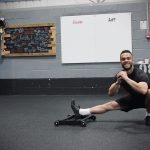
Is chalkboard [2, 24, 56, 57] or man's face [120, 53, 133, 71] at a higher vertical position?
chalkboard [2, 24, 56, 57]

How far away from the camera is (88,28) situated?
6660 mm

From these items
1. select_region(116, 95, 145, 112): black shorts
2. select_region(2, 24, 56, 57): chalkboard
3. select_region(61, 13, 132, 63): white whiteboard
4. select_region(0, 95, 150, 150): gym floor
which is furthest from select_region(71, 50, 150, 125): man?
select_region(2, 24, 56, 57): chalkboard

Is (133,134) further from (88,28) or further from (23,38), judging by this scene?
(23,38)

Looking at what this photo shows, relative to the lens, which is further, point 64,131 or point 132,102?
point 132,102

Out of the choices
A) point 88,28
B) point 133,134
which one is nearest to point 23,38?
point 88,28

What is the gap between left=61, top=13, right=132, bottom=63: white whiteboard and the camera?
6520 mm

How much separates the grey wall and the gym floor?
4.98 feet

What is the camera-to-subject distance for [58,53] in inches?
270

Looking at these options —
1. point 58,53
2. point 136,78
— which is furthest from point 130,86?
point 58,53

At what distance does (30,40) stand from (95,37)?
4.44ft

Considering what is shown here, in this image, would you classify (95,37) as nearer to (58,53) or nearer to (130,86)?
(58,53)

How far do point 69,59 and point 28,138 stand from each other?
367 cm

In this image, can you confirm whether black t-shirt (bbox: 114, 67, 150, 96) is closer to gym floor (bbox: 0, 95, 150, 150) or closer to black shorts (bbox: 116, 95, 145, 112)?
black shorts (bbox: 116, 95, 145, 112)

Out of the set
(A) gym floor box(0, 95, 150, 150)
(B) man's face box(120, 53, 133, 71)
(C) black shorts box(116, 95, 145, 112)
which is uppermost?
(B) man's face box(120, 53, 133, 71)
